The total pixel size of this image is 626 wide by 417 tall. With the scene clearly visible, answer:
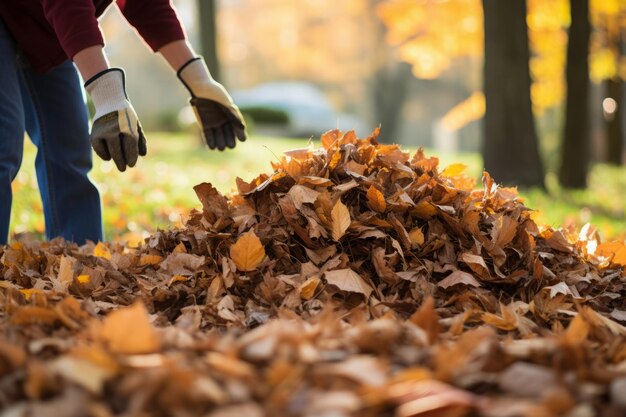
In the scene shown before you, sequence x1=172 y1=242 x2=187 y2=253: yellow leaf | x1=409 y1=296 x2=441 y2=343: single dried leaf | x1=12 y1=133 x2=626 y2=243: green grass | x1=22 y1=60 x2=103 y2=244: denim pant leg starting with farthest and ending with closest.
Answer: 1. x1=12 y1=133 x2=626 y2=243: green grass
2. x1=22 y1=60 x2=103 y2=244: denim pant leg
3. x1=172 y1=242 x2=187 y2=253: yellow leaf
4. x1=409 y1=296 x2=441 y2=343: single dried leaf

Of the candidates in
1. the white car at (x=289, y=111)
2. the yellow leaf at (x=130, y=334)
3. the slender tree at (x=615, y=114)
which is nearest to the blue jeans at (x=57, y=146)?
the yellow leaf at (x=130, y=334)

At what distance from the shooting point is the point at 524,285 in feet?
8.43

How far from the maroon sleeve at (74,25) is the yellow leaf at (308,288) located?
4.03 feet

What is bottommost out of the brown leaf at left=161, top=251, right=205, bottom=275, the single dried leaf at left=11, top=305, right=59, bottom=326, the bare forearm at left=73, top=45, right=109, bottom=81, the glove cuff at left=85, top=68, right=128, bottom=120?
the brown leaf at left=161, top=251, right=205, bottom=275

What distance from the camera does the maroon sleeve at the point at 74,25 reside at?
8.90 feet

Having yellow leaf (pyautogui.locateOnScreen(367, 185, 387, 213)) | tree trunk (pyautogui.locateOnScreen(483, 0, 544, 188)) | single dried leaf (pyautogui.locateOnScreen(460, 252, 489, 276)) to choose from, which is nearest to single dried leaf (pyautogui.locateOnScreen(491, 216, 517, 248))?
single dried leaf (pyautogui.locateOnScreen(460, 252, 489, 276))

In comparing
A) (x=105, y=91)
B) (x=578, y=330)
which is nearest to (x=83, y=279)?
(x=105, y=91)

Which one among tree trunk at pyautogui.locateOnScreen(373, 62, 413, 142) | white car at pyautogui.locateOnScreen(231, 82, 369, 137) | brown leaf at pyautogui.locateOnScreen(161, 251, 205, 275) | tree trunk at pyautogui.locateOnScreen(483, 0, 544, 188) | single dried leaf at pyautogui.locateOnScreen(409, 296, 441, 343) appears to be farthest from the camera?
tree trunk at pyautogui.locateOnScreen(373, 62, 413, 142)

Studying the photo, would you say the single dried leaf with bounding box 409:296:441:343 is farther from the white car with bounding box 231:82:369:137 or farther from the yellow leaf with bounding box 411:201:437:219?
the white car with bounding box 231:82:369:137

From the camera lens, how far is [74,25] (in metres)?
2.71

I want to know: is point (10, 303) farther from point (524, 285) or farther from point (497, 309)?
point (524, 285)

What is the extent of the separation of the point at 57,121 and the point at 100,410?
2422mm

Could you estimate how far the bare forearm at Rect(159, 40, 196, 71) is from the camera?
130 inches

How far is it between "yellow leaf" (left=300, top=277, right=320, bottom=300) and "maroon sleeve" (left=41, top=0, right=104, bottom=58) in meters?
1.23
